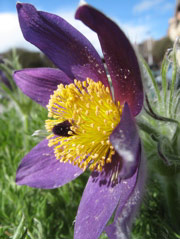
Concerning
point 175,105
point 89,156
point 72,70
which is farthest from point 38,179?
point 175,105

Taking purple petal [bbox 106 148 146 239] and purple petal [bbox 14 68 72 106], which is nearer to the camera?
purple petal [bbox 106 148 146 239]

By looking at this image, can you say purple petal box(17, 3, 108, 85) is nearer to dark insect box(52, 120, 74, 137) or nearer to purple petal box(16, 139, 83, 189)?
dark insect box(52, 120, 74, 137)

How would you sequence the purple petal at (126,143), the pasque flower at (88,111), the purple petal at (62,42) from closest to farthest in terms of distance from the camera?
1. the purple petal at (126,143)
2. the pasque flower at (88,111)
3. the purple petal at (62,42)

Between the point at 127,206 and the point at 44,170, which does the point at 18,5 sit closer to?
the point at 44,170

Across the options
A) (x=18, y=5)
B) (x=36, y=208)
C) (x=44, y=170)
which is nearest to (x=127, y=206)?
(x=44, y=170)

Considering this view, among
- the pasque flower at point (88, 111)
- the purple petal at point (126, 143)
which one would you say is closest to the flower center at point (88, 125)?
the pasque flower at point (88, 111)

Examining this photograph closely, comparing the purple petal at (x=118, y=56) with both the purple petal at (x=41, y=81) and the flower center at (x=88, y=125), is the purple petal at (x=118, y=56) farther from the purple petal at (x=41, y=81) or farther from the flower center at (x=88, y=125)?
the purple petal at (x=41, y=81)

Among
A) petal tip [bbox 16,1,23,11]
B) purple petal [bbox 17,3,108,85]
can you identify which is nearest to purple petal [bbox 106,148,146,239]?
purple petal [bbox 17,3,108,85]

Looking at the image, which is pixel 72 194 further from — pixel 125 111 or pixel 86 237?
pixel 125 111
